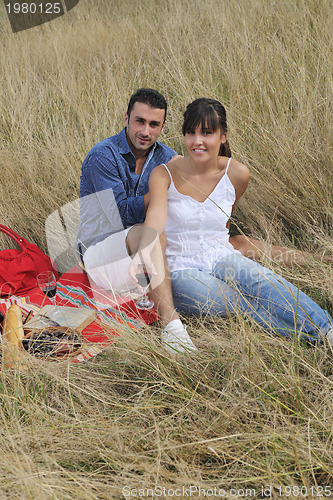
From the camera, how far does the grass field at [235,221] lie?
6.00ft

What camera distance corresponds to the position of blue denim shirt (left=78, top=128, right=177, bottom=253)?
3385 millimetres

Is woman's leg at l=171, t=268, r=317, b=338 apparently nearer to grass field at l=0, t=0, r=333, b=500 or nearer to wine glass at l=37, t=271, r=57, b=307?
grass field at l=0, t=0, r=333, b=500

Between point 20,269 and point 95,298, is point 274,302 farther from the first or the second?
point 20,269

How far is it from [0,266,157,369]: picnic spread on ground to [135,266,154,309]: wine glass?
0.05 meters

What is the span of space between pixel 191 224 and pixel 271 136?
4.44 feet

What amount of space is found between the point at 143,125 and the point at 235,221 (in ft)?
3.18

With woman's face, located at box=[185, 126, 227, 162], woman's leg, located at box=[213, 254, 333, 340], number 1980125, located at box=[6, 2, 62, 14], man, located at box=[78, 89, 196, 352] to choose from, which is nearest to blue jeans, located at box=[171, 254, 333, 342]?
woman's leg, located at box=[213, 254, 333, 340]

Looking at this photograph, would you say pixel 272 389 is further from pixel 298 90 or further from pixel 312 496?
pixel 298 90

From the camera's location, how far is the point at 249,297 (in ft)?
9.16

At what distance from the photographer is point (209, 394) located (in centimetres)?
219

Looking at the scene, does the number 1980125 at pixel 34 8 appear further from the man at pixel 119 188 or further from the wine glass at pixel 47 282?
the wine glass at pixel 47 282

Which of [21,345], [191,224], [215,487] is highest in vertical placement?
[191,224]

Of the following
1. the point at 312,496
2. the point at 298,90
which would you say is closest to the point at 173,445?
the point at 312,496

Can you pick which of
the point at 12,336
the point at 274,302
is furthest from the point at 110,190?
the point at 274,302
